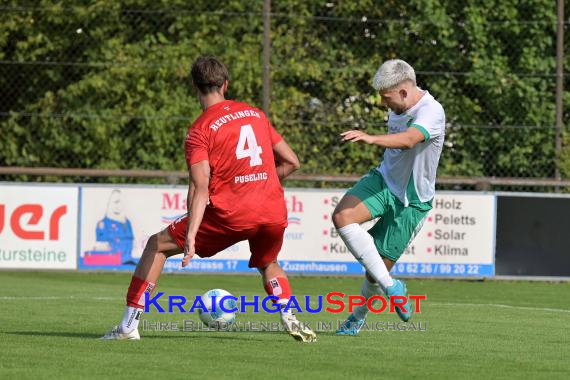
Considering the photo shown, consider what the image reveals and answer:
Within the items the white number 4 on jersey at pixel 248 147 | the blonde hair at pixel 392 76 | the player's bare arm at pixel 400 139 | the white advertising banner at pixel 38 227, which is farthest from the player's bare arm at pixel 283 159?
the white advertising banner at pixel 38 227

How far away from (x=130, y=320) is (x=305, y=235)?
902 cm

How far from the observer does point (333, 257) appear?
17.3 meters

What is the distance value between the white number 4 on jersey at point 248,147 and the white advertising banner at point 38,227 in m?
9.22

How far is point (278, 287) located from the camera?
336 inches

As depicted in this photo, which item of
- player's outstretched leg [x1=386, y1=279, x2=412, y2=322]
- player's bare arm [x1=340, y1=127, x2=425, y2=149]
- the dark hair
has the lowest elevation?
player's outstretched leg [x1=386, y1=279, x2=412, y2=322]

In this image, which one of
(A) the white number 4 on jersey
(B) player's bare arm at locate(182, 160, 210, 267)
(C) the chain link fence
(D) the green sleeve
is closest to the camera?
(B) player's bare arm at locate(182, 160, 210, 267)

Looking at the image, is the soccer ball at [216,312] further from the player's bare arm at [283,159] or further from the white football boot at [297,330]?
the player's bare arm at [283,159]

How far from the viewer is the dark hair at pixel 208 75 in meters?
8.09

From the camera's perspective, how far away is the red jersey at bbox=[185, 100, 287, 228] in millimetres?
8047

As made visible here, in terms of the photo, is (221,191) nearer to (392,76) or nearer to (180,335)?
(180,335)

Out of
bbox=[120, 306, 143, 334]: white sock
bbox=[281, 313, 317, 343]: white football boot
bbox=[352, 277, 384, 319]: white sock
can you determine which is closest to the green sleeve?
bbox=[352, 277, 384, 319]: white sock

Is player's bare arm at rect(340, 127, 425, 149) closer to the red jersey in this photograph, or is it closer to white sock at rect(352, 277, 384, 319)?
the red jersey

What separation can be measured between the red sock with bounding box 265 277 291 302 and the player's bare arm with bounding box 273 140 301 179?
656mm

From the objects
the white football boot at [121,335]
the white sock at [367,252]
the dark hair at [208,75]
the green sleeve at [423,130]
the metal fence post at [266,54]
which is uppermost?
the metal fence post at [266,54]
